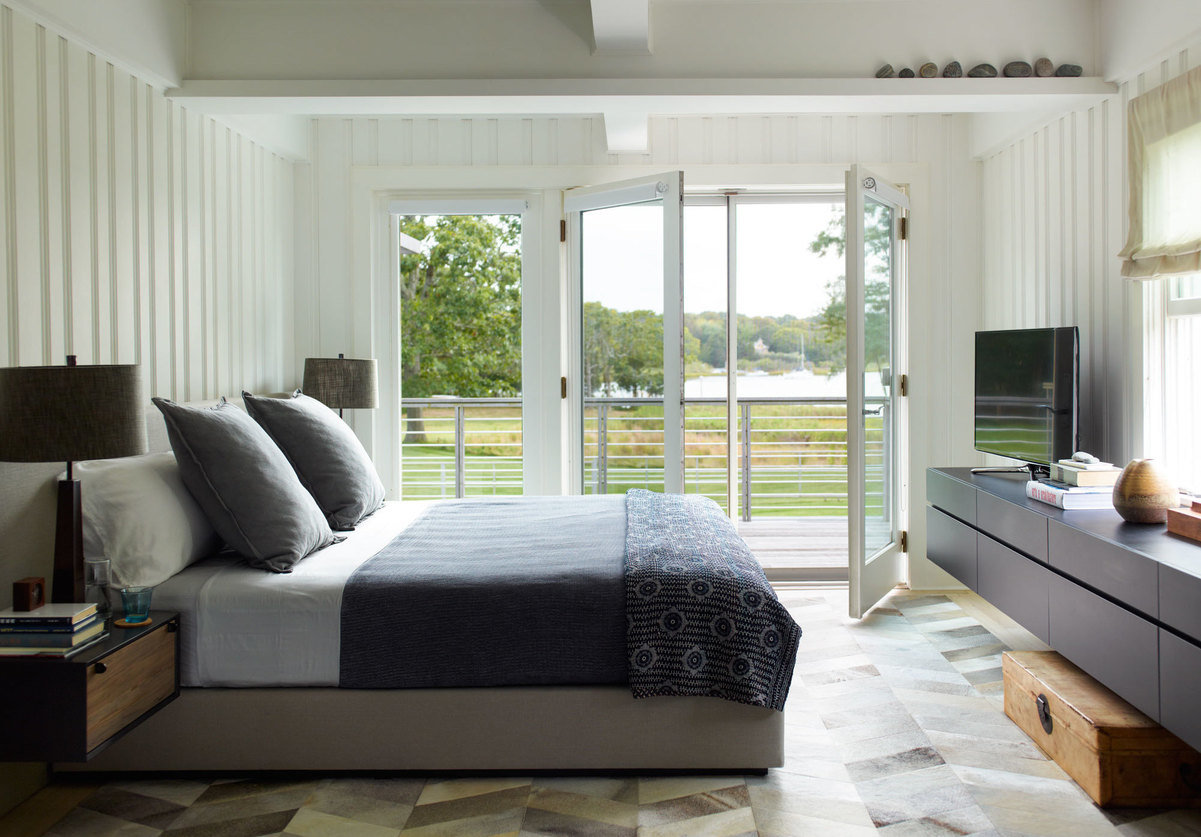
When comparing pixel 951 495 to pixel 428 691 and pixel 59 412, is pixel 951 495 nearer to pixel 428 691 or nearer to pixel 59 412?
pixel 428 691

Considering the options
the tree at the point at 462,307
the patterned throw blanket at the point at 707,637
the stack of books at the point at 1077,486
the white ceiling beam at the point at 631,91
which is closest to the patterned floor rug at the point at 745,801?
the patterned throw blanket at the point at 707,637

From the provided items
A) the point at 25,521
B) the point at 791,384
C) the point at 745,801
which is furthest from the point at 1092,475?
the point at 791,384

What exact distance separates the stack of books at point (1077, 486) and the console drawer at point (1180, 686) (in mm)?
836

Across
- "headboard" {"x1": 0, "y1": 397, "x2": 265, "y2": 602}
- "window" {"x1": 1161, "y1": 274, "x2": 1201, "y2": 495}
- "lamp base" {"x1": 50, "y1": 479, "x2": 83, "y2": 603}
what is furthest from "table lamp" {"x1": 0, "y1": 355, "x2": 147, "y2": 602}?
"window" {"x1": 1161, "y1": 274, "x2": 1201, "y2": 495}

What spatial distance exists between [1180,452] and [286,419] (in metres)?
3.22

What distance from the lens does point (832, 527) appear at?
6289 mm

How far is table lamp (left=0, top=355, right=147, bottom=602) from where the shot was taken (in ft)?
6.61

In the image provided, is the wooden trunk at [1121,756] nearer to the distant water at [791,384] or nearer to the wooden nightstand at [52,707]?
the wooden nightstand at [52,707]

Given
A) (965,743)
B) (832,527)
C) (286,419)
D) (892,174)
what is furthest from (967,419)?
(286,419)

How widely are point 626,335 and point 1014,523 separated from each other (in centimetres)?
213

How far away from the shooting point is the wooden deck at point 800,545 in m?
4.98

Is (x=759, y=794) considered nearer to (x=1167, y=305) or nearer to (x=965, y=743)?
(x=965, y=743)

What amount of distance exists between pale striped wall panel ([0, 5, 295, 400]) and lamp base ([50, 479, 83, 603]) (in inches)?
21.6

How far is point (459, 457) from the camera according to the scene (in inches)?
232
